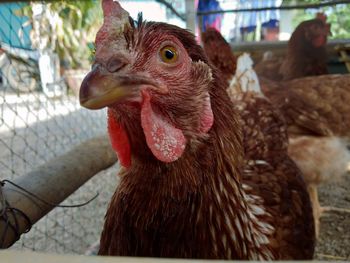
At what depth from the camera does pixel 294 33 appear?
3334 mm

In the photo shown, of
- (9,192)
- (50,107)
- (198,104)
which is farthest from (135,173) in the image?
(50,107)

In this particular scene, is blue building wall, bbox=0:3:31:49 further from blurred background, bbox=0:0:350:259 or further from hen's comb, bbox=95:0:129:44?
hen's comb, bbox=95:0:129:44

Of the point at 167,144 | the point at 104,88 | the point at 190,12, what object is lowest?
the point at 167,144

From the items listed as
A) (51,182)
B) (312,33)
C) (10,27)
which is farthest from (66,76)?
(51,182)

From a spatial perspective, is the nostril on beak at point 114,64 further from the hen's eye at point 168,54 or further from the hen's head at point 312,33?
the hen's head at point 312,33

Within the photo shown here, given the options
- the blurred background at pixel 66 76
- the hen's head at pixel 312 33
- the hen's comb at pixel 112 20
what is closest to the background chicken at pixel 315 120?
the blurred background at pixel 66 76

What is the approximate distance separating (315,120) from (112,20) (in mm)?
1842

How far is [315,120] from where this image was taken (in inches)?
89.0

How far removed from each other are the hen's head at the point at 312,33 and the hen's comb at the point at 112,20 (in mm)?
2852

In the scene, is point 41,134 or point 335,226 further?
point 41,134

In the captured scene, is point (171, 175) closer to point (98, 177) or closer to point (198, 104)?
point (198, 104)

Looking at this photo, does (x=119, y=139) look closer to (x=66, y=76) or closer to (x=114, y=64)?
(x=114, y=64)

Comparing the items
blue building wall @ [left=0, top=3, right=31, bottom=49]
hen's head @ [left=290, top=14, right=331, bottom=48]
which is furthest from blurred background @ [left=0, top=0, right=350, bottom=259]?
hen's head @ [left=290, top=14, right=331, bottom=48]

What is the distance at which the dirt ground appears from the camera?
6.28 ft
